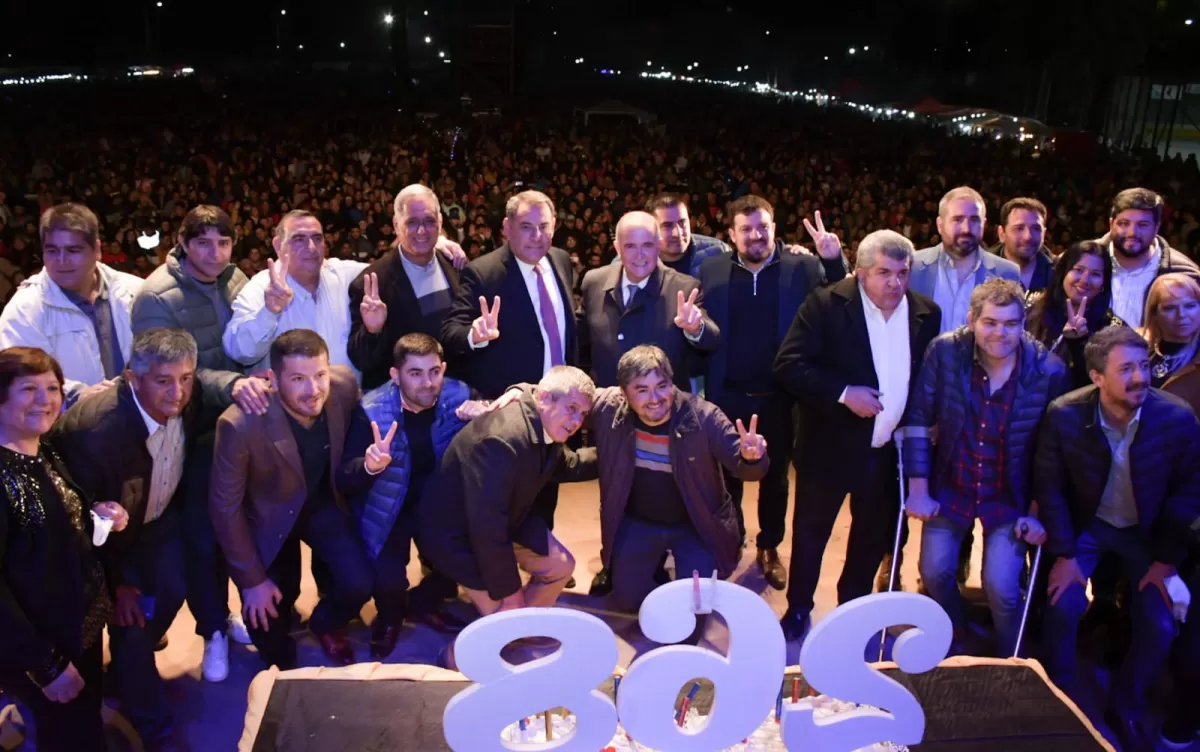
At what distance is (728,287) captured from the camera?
13.7 feet

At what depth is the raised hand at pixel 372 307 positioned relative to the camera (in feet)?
12.5

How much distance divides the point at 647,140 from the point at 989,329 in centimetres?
1254

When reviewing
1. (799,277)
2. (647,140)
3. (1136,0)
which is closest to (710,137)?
(647,140)

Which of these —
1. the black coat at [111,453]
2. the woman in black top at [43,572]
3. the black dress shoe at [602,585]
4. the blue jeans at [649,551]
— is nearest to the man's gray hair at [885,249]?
the blue jeans at [649,551]

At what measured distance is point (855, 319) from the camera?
11.9 feet

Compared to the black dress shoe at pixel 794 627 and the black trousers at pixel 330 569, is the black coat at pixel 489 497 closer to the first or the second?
the black trousers at pixel 330 569

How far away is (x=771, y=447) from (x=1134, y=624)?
154cm

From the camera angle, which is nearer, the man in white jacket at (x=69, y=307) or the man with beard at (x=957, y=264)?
A: the man in white jacket at (x=69, y=307)

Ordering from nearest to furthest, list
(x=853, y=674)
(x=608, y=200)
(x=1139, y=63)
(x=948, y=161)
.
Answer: (x=853, y=674), (x=608, y=200), (x=948, y=161), (x=1139, y=63)

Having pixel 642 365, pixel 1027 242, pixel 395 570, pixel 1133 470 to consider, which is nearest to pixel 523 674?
pixel 642 365

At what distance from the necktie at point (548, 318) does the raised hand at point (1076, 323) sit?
2.08 metres

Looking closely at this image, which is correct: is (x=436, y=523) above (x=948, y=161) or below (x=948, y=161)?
below

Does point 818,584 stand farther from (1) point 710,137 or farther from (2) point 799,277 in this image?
(1) point 710,137

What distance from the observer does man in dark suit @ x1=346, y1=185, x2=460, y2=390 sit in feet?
12.8
